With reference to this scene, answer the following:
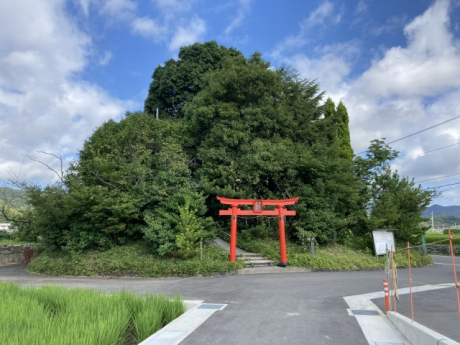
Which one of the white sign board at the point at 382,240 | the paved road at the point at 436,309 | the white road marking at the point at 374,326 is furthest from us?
the white sign board at the point at 382,240

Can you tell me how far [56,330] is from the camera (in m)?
4.02

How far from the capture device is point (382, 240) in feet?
50.2

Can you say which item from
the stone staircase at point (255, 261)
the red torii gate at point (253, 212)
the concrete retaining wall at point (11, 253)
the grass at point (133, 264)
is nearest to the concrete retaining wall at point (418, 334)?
the grass at point (133, 264)

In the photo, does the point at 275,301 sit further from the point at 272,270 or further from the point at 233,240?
the point at 233,240

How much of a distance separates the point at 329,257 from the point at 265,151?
5.61 meters


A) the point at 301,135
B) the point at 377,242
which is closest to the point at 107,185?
the point at 301,135

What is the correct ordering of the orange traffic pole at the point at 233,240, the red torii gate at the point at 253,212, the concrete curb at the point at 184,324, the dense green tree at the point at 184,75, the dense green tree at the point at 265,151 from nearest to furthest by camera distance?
the concrete curb at the point at 184,324 < the orange traffic pole at the point at 233,240 < the red torii gate at the point at 253,212 < the dense green tree at the point at 265,151 < the dense green tree at the point at 184,75

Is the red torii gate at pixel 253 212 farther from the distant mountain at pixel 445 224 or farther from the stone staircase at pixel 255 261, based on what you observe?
the distant mountain at pixel 445 224

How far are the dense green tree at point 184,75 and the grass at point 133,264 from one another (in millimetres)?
13804

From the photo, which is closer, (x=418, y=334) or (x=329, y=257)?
(x=418, y=334)

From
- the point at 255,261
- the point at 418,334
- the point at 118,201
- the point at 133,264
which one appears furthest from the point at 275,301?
the point at 118,201

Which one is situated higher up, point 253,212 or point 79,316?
point 253,212

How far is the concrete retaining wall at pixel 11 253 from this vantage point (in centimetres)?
1928

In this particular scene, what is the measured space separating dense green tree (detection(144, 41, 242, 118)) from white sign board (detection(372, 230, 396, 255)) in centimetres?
1592
